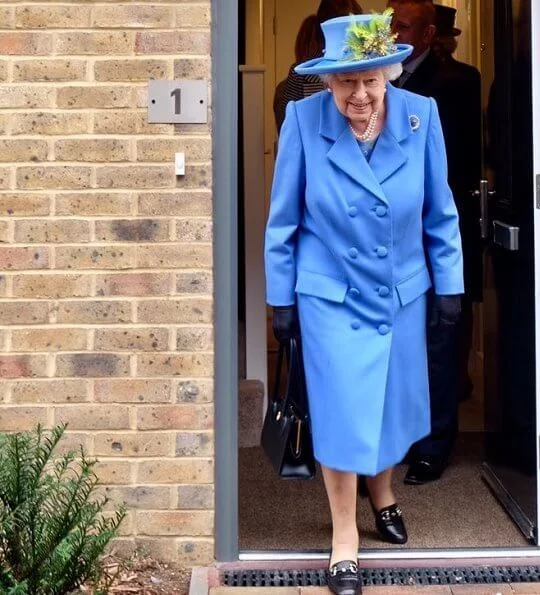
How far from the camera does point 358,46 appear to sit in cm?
381

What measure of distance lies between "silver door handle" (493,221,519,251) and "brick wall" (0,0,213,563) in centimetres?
119

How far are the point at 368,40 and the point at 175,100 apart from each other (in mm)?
742

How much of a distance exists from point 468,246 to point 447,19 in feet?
4.16

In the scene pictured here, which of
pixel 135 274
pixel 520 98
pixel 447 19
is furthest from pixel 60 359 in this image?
pixel 447 19

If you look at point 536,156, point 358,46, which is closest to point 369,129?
point 358,46

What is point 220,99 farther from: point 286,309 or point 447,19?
point 447,19

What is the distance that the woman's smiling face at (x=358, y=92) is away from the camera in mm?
3869

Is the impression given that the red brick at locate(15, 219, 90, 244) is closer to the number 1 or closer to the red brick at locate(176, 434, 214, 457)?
the number 1

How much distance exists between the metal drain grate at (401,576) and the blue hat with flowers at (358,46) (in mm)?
1796

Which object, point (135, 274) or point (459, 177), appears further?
point (459, 177)

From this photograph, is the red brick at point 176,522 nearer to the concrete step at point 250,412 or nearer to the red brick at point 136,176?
the red brick at point 136,176

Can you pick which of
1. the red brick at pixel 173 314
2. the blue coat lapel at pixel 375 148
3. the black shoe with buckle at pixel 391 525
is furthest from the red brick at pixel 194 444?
the blue coat lapel at pixel 375 148

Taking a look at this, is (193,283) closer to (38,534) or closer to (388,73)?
(388,73)

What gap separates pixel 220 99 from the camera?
415cm
